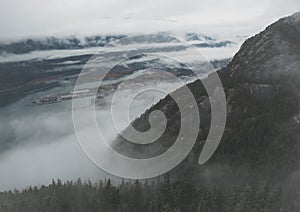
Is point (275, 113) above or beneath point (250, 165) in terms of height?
above

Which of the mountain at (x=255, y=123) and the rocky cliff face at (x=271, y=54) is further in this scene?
the rocky cliff face at (x=271, y=54)

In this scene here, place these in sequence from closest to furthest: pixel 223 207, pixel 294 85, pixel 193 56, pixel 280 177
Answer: pixel 193 56
pixel 223 207
pixel 280 177
pixel 294 85

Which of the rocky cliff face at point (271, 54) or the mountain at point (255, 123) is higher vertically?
the rocky cliff face at point (271, 54)

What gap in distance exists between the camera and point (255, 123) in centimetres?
8744

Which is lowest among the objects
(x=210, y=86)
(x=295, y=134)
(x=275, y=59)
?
(x=295, y=134)

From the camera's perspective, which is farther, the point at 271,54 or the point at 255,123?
the point at 271,54

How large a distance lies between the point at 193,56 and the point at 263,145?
4346 centimetres

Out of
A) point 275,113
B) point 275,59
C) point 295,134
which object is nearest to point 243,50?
point 275,59

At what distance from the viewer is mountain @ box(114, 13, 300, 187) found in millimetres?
77250

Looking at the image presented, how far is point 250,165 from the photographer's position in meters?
78.9

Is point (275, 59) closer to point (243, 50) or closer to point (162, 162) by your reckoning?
point (243, 50)

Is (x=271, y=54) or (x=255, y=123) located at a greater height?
(x=271, y=54)

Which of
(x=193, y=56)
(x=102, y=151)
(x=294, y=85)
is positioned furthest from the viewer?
(x=294, y=85)

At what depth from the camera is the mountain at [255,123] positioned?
77.2 m
